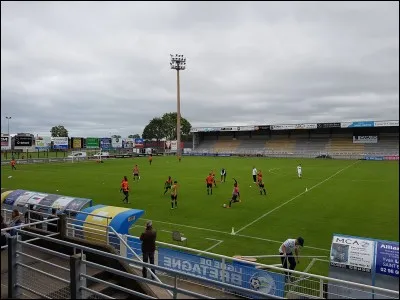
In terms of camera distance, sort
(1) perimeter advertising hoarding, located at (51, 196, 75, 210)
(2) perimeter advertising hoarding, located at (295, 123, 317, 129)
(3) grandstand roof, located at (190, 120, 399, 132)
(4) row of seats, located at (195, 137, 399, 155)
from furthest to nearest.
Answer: (2) perimeter advertising hoarding, located at (295, 123, 317, 129)
(4) row of seats, located at (195, 137, 399, 155)
(3) grandstand roof, located at (190, 120, 399, 132)
(1) perimeter advertising hoarding, located at (51, 196, 75, 210)

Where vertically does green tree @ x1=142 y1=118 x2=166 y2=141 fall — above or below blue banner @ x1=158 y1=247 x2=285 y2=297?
above

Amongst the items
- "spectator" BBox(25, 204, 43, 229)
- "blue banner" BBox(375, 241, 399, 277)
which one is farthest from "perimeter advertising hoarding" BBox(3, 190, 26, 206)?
"blue banner" BBox(375, 241, 399, 277)

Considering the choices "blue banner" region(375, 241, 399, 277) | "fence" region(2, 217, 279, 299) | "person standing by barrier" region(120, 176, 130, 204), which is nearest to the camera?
"fence" region(2, 217, 279, 299)

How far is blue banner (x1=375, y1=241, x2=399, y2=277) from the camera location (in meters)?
8.45

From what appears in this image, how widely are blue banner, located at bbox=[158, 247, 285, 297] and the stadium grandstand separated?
67584mm

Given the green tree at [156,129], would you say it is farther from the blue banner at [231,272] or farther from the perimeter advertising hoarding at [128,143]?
the blue banner at [231,272]

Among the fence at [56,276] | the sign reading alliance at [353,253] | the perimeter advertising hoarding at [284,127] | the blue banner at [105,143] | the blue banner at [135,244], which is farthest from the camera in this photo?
the perimeter advertising hoarding at [284,127]

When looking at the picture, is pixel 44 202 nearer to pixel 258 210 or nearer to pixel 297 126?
pixel 258 210

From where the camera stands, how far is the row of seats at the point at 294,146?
82375mm

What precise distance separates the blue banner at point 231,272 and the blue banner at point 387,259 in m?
2.34

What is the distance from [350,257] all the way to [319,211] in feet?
42.2

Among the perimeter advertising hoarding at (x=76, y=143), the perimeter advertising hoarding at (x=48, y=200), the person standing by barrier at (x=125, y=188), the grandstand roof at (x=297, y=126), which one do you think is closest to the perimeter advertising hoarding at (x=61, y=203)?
the perimeter advertising hoarding at (x=48, y=200)

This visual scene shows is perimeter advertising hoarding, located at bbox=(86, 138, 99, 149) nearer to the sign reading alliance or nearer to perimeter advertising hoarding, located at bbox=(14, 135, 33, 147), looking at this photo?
perimeter advertising hoarding, located at bbox=(14, 135, 33, 147)

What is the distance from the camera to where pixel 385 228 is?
17250 mm
